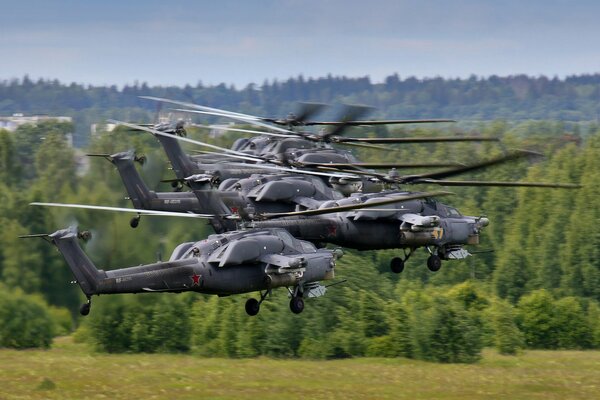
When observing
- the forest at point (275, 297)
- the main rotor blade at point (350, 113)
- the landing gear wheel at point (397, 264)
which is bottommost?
the forest at point (275, 297)

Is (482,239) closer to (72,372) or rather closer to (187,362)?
(187,362)

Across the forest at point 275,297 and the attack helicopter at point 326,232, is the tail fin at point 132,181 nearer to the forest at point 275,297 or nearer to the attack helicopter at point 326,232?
the forest at point 275,297

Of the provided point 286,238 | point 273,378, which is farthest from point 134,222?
point 273,378

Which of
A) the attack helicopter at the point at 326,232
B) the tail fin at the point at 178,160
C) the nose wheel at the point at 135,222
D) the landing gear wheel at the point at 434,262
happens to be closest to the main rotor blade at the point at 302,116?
the tail fin at the point at 178,160

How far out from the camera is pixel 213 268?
41188 millimetres

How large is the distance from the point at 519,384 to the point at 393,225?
15.2m

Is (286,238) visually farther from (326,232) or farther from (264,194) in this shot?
(264,194)

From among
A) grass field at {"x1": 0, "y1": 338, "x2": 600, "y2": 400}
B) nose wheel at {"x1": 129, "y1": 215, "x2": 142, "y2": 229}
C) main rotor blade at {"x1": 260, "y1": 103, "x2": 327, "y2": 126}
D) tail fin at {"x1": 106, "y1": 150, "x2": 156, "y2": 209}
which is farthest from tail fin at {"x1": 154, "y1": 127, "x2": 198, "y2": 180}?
grass field at {"x1": 0, "y1": 338, "x2": 600, "y2": 400}

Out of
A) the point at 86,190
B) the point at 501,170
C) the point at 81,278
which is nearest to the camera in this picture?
the point at 81,278

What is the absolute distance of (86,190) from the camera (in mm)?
65938

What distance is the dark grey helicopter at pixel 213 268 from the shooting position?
1618 inches

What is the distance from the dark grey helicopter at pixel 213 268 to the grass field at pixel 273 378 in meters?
9.64

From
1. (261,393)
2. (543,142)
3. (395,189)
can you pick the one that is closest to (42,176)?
(261,393)

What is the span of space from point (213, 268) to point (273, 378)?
19.2m
